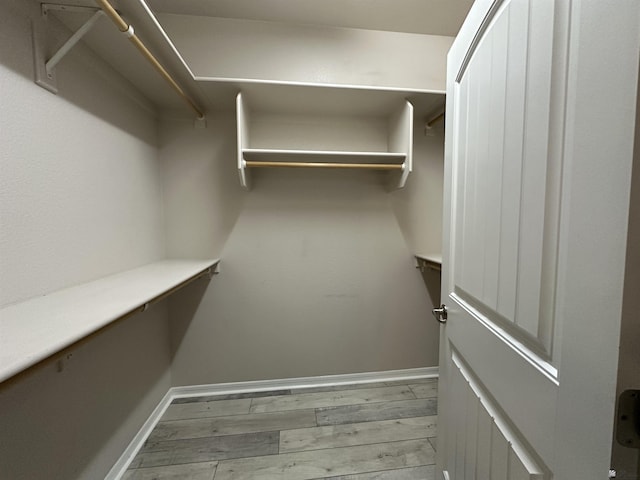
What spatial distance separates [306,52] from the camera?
172cm

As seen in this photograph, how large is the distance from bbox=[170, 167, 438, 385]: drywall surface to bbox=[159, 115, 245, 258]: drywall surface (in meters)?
0.07

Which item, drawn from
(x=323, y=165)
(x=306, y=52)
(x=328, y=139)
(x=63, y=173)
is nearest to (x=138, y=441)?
(x=63, y=173)

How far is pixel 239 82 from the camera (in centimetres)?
142

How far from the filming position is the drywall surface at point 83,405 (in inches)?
31.9

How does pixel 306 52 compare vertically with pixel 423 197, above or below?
above

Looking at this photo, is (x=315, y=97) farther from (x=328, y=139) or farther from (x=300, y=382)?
(x=300, y=382)

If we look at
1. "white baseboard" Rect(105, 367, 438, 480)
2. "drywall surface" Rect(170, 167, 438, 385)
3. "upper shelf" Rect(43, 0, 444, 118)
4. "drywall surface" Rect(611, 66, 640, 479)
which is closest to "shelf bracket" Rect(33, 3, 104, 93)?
"upper shelf" Rect(43, 0, 444, 118)

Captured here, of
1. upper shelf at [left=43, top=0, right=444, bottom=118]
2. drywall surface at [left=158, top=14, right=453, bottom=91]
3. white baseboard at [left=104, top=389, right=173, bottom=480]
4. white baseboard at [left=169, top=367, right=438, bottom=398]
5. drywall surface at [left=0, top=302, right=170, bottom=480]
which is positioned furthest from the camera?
white baseboard at [left=169, top=367, right=438, bottom=398]

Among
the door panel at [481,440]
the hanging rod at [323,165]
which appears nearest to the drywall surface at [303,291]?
the hanging rod at [323,165]

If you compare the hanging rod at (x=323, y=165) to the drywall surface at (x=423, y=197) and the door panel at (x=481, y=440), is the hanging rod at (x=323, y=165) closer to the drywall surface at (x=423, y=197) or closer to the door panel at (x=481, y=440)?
the drywall surface at (x=423, y=197)

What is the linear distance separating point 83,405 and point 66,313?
1.93ft

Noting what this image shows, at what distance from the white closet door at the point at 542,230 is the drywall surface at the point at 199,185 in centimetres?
143

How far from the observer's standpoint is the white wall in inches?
32.2

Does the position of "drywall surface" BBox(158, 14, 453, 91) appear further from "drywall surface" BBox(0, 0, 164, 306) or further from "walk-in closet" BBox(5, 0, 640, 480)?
"drywall surface" BBox(0, 0, 164, 306)
